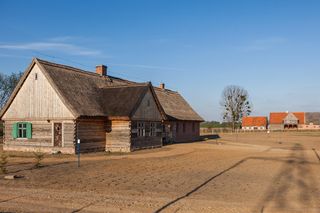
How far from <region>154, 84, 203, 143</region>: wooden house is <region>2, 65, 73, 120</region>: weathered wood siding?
15082 mm

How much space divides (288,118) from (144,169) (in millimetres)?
100188

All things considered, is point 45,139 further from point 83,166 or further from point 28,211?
point 28,211

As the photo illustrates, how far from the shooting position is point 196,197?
1110cm

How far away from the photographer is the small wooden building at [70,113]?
1042 inches

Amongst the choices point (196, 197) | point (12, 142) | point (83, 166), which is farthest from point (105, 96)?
point (196, 197)

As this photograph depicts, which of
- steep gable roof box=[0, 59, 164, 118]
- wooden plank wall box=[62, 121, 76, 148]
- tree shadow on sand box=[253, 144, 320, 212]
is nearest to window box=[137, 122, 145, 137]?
steep gable roof box=[0, 59, 164, 118]

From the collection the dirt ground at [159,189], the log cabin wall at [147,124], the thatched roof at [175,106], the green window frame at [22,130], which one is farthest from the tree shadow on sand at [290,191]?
the thatched roof at [175,106]

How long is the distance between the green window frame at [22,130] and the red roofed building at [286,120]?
94438 mm

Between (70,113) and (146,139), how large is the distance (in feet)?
26.4

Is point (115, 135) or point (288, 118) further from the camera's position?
point (288, 118)

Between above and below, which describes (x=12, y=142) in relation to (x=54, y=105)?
below

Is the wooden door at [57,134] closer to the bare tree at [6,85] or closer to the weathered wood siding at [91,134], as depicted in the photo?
the weathered wood siding at [91,134]

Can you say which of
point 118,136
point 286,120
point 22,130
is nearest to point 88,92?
point 118,136

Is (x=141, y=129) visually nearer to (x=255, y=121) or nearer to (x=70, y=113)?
(x=70, y=113)
